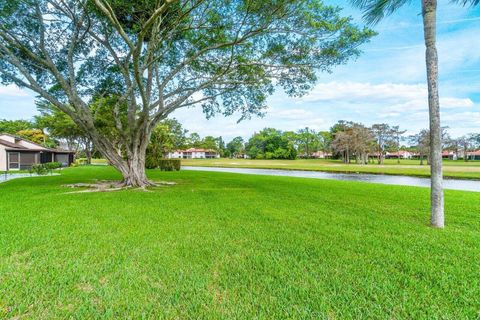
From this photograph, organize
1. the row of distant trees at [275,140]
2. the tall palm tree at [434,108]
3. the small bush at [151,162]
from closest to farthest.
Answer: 1. the tall palm tree at [434,108]
2. the small bush at [151,162]
3. the row of distant trees at [275,140]

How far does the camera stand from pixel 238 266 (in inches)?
119

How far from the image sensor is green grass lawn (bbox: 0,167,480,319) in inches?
86.9

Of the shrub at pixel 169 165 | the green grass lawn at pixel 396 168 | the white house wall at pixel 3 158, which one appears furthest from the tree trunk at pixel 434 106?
the white house wall at pixel 3 158

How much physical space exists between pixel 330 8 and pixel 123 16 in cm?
710

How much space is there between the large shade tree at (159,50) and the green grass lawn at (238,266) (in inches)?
188

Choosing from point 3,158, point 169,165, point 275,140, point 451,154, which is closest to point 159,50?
point 169,165

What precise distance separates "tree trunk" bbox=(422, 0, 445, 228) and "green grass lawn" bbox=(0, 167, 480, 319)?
566 millimetres

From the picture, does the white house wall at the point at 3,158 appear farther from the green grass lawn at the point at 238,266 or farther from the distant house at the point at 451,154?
the distant house at the point at 451,154

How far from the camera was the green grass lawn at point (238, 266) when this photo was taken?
86.9 inches

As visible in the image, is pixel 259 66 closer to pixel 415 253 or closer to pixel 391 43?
pixel 391 43

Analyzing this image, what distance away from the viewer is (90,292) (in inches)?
96.3

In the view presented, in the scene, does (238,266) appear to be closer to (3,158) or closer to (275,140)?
(3,158)

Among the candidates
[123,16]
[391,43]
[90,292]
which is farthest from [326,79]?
[90,292]

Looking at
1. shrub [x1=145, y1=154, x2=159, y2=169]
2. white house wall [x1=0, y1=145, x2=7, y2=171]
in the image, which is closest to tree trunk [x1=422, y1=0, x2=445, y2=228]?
shrub [x1=145, y1=154, x2=159, y2=169]
